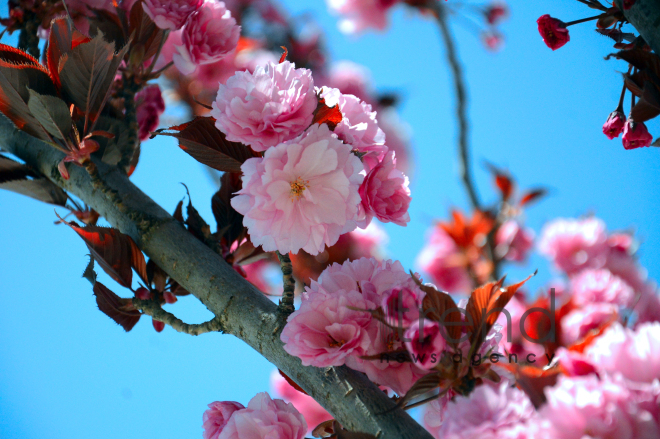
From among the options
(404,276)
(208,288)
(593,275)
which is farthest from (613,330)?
(593,275)

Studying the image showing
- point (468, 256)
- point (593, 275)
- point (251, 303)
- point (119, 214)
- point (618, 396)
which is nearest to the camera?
point (618, 396)

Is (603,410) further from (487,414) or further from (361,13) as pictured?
(361,13)

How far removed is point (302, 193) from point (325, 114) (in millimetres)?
89

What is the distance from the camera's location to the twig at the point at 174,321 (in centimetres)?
56

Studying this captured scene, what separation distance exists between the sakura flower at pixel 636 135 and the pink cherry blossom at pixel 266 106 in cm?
36

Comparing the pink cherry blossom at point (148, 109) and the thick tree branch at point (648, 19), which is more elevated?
the pink cherry blossom at point (148, 109)

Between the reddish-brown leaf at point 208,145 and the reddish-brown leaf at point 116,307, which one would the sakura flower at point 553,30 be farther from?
the reddish-brown leaf at point 116,307

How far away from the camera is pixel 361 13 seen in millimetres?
1851

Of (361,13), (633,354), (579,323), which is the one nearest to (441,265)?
(361,13)

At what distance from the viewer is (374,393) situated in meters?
0.45

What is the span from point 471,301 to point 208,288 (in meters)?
0.32

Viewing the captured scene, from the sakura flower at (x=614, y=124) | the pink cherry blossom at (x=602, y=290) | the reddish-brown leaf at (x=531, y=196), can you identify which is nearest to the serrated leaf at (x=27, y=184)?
the sakura flower at (x=614, y=124)

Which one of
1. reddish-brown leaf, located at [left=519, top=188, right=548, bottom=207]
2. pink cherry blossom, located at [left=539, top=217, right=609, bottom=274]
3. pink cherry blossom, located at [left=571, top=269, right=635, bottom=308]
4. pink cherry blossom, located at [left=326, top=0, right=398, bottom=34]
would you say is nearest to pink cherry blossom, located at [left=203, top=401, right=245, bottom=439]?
pink cherry blossom, located at [left=571, top=269, right=635, bottom=308]

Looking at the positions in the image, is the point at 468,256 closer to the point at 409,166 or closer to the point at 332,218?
the point at 409,166
